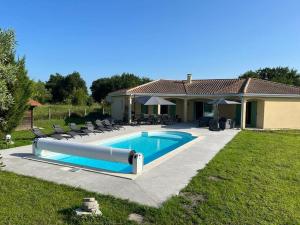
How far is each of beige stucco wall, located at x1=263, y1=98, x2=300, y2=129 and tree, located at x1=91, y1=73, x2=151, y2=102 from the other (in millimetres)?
42338

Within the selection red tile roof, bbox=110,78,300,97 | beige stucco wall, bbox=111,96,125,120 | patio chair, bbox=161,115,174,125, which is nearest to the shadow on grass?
red tile roof, bbox=110,78,300,97

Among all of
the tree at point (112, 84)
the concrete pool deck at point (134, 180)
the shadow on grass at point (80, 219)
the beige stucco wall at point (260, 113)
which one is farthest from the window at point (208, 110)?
the tree at point (112, 84)

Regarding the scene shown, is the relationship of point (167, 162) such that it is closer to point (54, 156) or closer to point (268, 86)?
point (54, 156)

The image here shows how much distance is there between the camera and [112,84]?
209 ft

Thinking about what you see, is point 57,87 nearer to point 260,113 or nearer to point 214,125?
point 214,125

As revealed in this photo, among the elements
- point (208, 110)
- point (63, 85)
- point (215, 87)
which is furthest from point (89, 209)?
point (63, 85)

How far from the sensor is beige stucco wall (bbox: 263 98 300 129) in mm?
23219

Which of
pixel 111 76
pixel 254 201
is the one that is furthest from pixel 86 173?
pixel 111 76

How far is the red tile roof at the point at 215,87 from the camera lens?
942 inches

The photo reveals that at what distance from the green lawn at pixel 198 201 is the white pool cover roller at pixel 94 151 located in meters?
2.07

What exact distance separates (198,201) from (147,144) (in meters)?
10.9

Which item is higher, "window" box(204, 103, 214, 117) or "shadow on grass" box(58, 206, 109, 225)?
"window" box(204, 103, 214, 117)

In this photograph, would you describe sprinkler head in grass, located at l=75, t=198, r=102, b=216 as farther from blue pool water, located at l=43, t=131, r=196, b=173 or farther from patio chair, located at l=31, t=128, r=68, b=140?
patio chair, located at l=31, t=128, r=68, b=140

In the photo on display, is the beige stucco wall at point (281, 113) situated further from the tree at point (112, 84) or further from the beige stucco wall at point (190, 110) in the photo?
the tree at point (112, 84)
